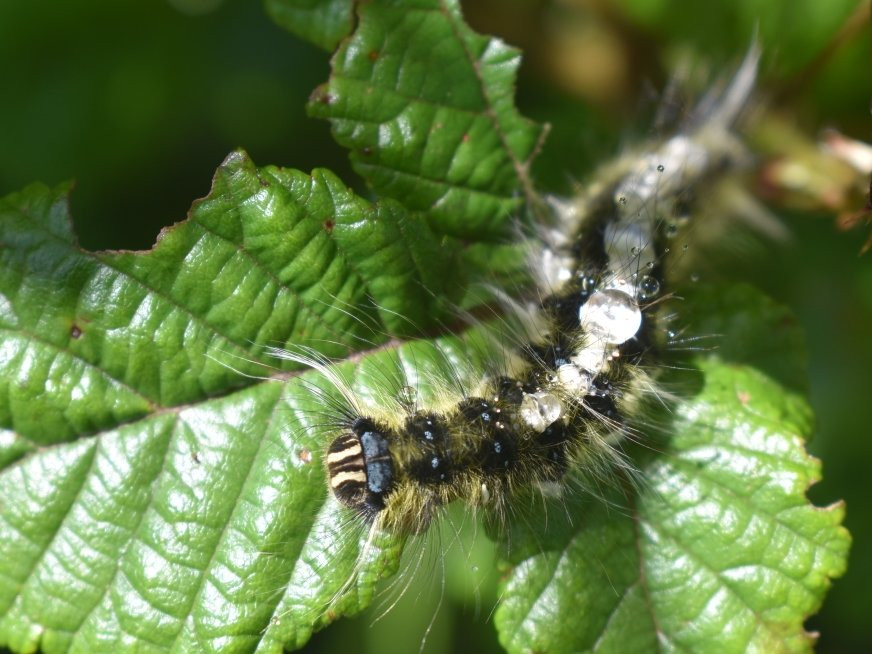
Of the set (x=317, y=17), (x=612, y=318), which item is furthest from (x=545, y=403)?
(x=317, y=17)

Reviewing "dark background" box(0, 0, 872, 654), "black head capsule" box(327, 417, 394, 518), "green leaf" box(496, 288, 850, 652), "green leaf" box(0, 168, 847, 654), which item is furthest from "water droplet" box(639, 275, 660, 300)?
"dark background" box(0, 0, 872, 654)

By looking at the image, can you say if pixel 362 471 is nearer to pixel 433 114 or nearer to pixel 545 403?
pixel 545 403

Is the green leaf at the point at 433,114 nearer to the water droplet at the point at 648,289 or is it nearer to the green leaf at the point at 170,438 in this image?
the green leaf at the point at 170,438

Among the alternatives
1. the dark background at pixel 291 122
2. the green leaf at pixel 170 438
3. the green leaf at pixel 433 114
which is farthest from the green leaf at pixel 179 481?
the dark background at pixel 291 122

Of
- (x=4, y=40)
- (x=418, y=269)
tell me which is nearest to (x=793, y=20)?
(x=418, y=269)

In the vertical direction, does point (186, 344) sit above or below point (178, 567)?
above

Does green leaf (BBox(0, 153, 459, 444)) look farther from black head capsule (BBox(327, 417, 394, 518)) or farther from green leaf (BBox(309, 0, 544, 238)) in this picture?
black head capsule (BBox(327, 417, 394, 518))

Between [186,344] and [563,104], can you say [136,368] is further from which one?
[563,104]
